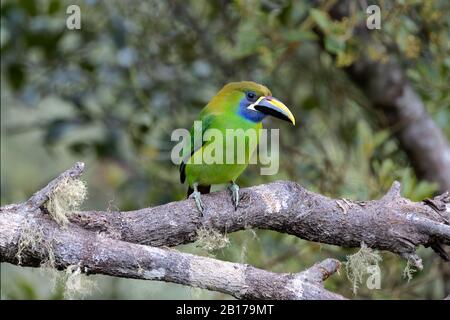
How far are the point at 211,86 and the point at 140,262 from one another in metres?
2.76

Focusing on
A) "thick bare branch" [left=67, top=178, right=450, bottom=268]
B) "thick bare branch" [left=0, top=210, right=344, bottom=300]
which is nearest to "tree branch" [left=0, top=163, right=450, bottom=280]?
"thick bare branch" [left=67, top=178, right=450, bottom=268]

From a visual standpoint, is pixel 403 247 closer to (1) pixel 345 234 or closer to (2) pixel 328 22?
(1) pixel 345 234

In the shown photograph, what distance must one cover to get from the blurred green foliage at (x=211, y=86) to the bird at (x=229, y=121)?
532mm

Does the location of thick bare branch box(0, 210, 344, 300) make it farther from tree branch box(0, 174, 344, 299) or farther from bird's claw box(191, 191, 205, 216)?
bird's claw box(191, 191, 205, 216)

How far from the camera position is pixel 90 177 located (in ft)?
19.3

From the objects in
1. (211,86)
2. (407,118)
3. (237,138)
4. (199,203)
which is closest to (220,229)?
(199,203)

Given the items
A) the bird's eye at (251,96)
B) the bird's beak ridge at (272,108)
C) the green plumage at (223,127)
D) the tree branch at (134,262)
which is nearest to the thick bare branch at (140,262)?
the tree branch at (134,262)

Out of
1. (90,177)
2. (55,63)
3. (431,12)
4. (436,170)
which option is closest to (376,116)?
(436,170)

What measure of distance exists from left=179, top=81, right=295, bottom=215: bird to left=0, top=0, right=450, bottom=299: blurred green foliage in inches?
21.0

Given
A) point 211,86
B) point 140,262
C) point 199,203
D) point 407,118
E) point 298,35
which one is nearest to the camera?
point 140,262

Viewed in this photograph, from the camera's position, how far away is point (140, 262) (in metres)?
2.32

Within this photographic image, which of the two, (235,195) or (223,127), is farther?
(223,127)

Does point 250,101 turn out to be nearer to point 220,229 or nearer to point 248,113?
point 248,113

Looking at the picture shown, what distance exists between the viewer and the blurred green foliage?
13.1ft
